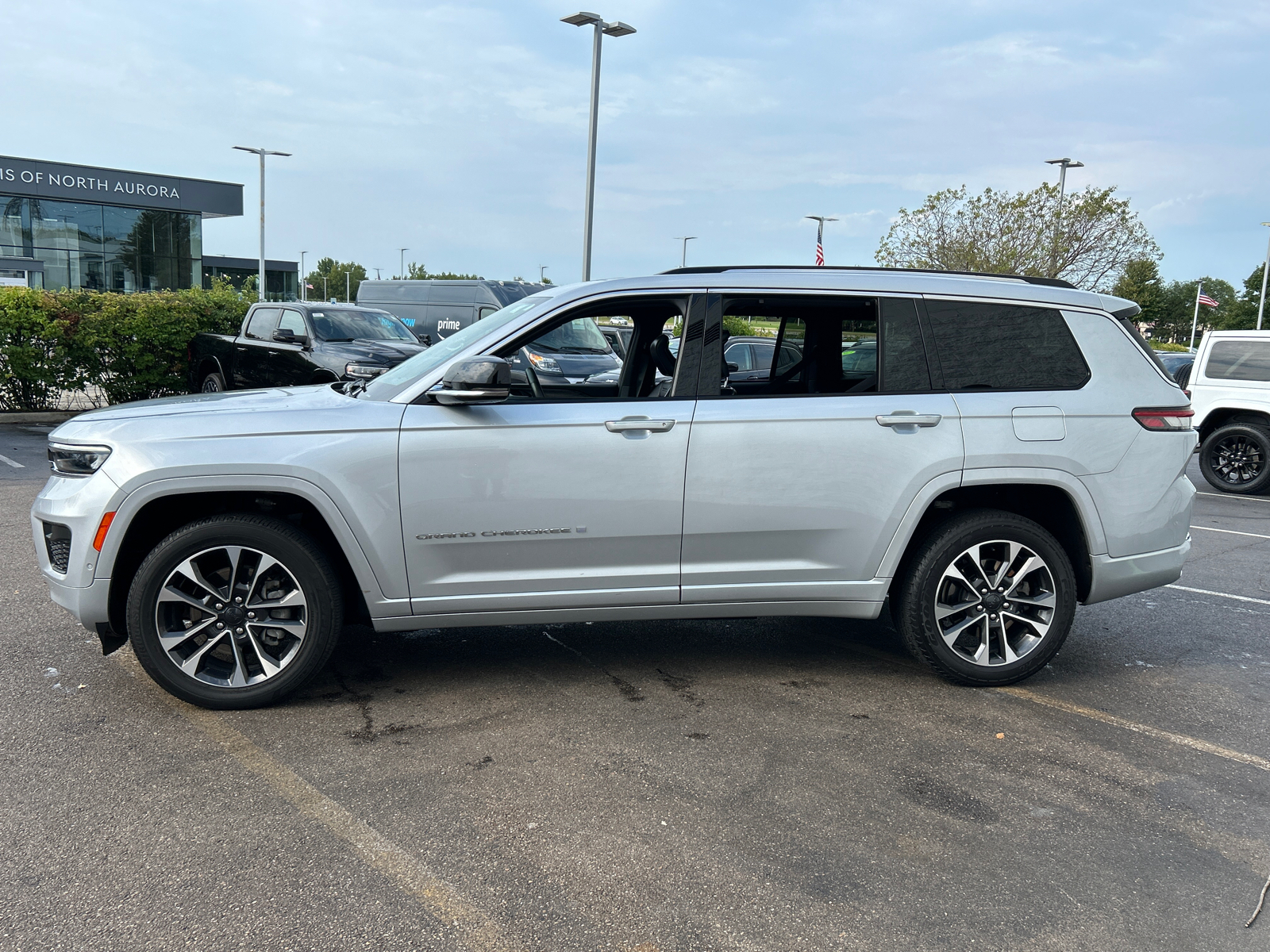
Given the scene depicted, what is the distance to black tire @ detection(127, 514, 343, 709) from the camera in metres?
3.92

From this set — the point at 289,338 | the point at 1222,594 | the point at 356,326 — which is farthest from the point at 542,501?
the point at 356,326

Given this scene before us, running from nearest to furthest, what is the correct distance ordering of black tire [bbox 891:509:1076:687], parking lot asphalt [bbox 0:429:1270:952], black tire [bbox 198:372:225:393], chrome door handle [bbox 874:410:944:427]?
parking lot asphalt [bbox 0:429:1270:952], chrome door handle [bbox 874:410:944:427], black tire [bbox 891:509:1076:687], black tire [bbox 198:372:225:393]

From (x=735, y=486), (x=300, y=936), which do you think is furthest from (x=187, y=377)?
(x=300, y=936)

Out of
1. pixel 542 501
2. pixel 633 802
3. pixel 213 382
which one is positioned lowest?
pixel 633 802

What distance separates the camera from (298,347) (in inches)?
509

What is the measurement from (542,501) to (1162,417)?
2863mm

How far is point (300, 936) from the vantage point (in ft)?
8.50

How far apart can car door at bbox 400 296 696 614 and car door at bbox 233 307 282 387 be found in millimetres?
10124

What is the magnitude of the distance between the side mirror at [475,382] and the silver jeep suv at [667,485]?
1 centimetres

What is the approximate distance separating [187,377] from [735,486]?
13298mm

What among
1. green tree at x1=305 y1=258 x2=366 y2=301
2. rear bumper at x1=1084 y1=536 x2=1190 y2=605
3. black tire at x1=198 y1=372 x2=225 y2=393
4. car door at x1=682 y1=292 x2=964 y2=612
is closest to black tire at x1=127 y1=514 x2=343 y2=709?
car door at x1=682 y1=292 x2=964 y2=612

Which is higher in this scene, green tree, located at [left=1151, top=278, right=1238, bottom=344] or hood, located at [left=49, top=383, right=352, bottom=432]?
green tree, located at [left=1151, top=278, right=1238, bottom=344]

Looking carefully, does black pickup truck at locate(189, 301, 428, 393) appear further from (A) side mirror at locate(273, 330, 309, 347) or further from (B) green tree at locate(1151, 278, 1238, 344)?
(B) green tree at locate(1151, 278, 1238, 344)

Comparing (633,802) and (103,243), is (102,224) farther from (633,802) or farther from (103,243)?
(633,802)
